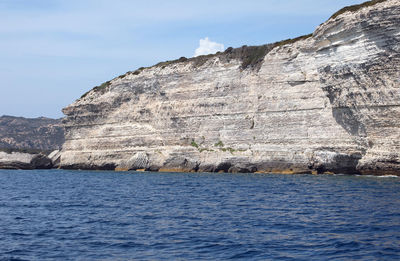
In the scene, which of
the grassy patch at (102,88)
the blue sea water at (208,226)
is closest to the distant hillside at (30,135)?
the grassy patch at (102,88)

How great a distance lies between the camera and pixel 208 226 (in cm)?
1534

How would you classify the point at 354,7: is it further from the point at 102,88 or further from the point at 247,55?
the point at 102,88

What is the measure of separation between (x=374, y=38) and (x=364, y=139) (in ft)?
25.7

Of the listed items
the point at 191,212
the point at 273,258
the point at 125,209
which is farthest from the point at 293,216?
the point at 125,209

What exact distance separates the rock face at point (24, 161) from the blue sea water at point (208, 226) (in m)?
43.6

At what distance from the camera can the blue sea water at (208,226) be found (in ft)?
39.2

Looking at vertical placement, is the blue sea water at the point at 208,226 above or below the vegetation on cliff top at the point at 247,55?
below

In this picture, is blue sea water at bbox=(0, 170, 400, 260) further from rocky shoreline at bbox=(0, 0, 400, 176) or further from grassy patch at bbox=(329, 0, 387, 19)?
grassy patch at bbox=(329, 0, 387, 19)

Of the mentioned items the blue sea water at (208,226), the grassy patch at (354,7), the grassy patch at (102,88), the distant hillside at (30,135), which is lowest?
the blue sea water at (208,226)

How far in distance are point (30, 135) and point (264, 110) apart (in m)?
112

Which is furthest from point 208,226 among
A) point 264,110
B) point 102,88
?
point 102,88

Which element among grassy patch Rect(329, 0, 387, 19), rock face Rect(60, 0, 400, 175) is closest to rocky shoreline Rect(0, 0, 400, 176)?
rock face Rect(60, 0, 400, 175)

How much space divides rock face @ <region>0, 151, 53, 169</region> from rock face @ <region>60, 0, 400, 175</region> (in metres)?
6.13

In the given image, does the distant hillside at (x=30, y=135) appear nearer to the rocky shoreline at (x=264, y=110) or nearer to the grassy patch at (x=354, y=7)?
the rocky shoreline at (x=264, y=110)
